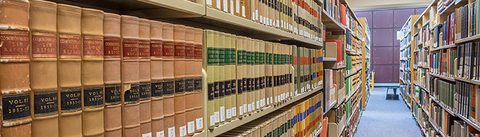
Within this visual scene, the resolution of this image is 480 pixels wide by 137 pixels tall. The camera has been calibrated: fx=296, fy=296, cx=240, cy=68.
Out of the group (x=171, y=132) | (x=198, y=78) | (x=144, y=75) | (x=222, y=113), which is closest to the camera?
(x=144, y=75)

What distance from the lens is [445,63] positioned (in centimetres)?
323

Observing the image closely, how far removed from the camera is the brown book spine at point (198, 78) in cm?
94

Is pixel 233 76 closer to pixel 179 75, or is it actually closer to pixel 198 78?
pixel 198 78

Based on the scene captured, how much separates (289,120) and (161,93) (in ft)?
3.81

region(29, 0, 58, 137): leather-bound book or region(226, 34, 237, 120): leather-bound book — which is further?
region(226, 34, 237, 120): leather-bound book

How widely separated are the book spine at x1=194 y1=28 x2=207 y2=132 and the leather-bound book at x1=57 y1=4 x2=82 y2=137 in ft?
1.27

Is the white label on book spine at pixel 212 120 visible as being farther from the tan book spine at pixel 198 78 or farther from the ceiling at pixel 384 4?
the ceiling at pixel 384 4

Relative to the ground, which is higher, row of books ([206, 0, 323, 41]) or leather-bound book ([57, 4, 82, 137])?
row of books ([206, 0, 323, 41])

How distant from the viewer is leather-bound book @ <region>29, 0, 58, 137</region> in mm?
527

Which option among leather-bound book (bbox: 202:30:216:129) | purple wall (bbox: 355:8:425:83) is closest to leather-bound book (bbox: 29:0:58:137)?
leather-bound book (bbox: 202:30:216:129)

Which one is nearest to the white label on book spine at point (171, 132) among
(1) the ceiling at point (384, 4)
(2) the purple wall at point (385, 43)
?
(1) the ceiling at point (384, 4)

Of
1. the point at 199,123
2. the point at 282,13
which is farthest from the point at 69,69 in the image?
the point at 282,13

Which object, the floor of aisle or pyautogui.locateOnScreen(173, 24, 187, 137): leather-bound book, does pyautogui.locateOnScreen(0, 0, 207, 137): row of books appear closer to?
pyautogui.locateOnScreen(173, 24, 187, 137): leather-bound book

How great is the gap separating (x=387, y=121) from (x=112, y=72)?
21.0 ft
